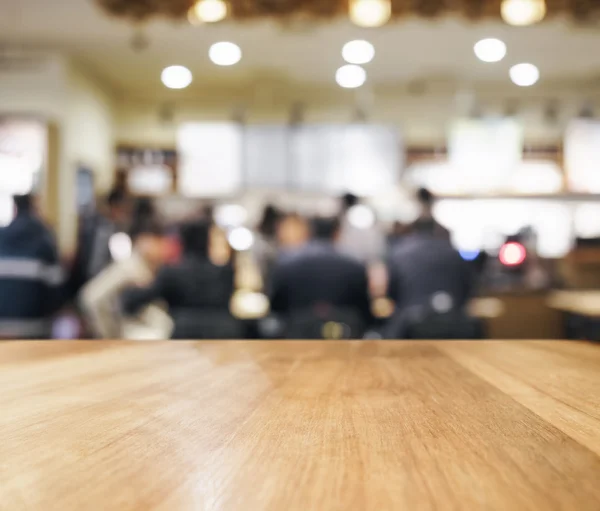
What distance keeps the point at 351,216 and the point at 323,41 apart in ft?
5.87

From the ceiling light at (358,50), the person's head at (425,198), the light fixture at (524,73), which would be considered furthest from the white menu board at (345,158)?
the person's head at (425,198)

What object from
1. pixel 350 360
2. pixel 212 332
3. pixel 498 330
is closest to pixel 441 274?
pixel 212 332

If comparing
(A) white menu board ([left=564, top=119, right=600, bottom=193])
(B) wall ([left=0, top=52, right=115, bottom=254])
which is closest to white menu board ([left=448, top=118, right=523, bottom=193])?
(A) white menu board ([left=564, top=119, right=600, bottom=193])

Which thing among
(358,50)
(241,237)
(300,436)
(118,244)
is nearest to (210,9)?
(358,50)

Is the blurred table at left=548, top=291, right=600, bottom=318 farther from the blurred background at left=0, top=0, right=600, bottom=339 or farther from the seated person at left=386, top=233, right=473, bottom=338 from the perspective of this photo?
the seated person at left=386, top=233, right=473, bottom=338

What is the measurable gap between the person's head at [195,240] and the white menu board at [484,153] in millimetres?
4596

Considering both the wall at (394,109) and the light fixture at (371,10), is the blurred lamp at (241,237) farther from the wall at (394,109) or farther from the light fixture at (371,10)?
the light fixture at (371,10)

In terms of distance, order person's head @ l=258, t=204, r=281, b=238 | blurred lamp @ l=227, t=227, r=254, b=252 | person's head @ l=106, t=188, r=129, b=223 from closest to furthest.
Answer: person's head @ l=258, t=204, r=281, b=238 < person's head @ l=106, t=188, r=129, b=223 < blurred lamp @ l=227, t=227, r=254, b=252

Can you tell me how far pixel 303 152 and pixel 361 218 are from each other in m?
1.30

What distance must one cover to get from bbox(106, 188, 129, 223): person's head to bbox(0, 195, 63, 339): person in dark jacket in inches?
53.6

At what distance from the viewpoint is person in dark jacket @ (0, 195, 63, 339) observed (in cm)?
356

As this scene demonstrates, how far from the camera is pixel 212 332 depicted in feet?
9.52

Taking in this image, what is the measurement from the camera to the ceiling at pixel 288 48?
215 inches

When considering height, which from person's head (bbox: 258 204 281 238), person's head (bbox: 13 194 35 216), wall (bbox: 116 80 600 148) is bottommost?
person's head (bbox: 258 204 281 238)
